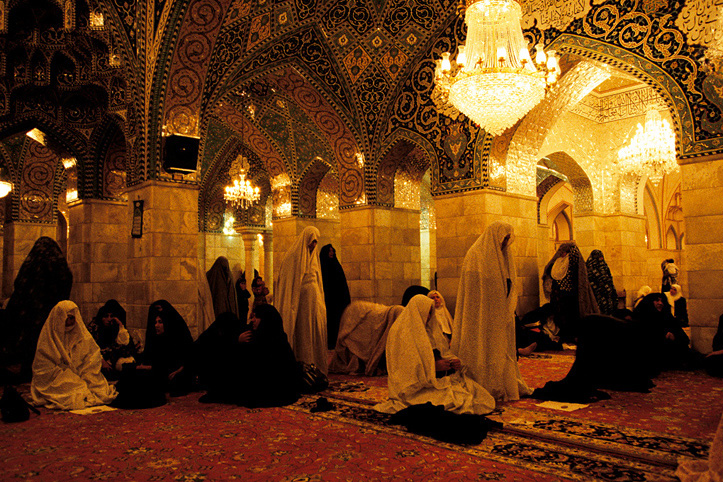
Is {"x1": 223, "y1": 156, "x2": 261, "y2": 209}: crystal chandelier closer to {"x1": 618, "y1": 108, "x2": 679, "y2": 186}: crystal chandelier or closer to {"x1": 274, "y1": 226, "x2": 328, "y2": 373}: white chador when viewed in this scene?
{"x1": 274, "y1": 226, "x2": 328, "y2": 373}: white chador

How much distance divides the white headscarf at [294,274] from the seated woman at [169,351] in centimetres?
84

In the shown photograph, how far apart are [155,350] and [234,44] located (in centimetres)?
404

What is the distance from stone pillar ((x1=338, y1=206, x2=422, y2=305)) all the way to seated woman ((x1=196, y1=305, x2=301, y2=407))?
398cm

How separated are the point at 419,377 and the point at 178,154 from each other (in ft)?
13.6

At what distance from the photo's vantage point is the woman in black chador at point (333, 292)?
5.54m

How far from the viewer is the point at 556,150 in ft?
30.9

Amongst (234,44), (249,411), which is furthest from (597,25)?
(249,411)

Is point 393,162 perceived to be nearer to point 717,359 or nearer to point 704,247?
point 704,247

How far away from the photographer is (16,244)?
9.31 metres

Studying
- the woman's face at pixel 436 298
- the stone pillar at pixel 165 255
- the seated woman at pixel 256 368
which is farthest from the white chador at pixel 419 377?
the stone pillar at pixel 165 255

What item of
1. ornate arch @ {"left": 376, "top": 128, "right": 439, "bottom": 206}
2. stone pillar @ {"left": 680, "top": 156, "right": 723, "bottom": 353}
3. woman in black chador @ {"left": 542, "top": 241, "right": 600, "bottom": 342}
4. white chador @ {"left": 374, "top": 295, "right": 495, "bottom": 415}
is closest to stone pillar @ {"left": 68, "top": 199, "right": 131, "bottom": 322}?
ornate arch @ {"left": 376, "top": 128, "right": 439, "bottom": 206}

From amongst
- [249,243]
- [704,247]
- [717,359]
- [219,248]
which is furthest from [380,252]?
[219,248]

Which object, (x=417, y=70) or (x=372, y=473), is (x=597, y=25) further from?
(x=372, y=473)

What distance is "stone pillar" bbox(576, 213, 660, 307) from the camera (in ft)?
32.7
